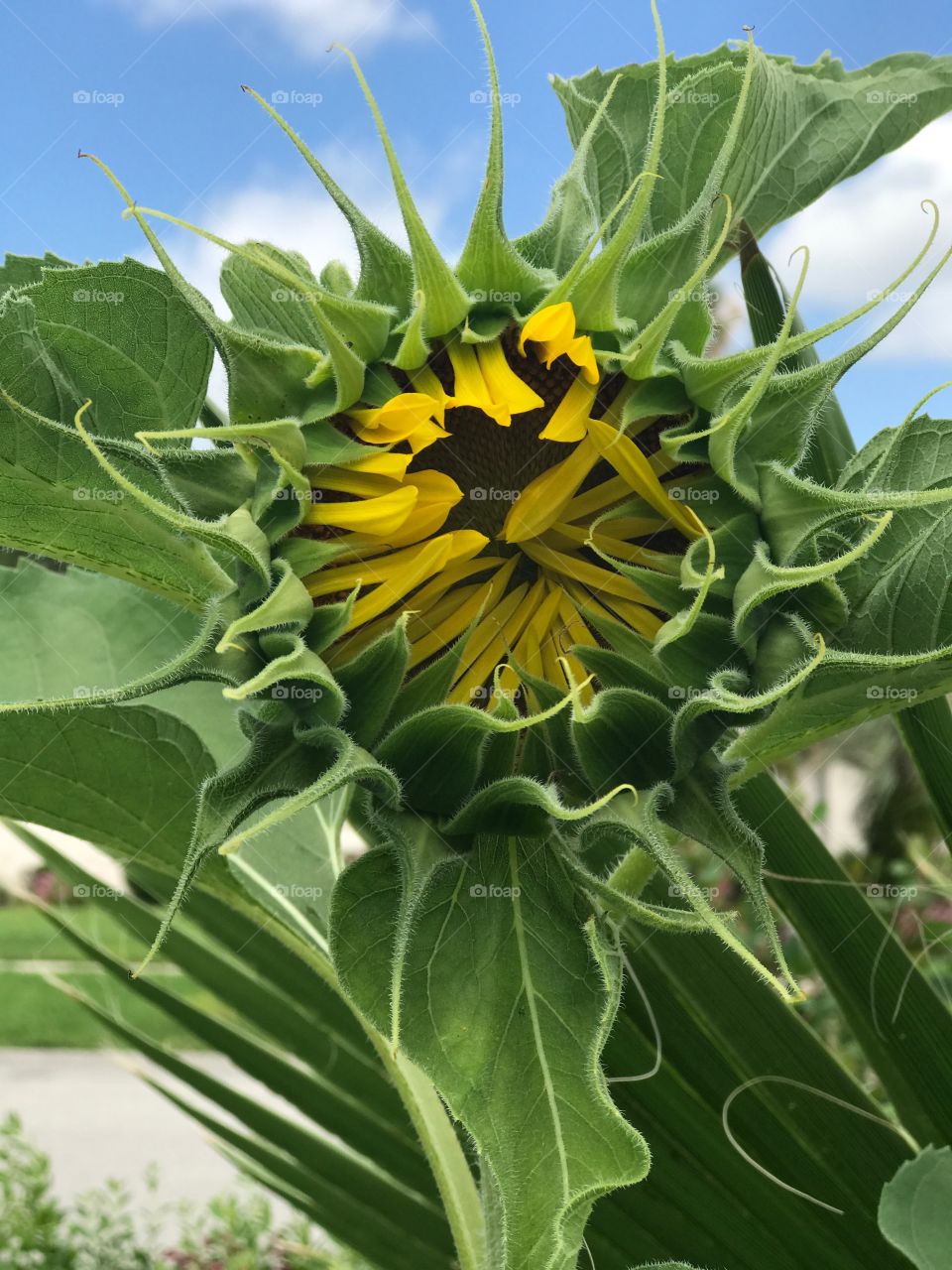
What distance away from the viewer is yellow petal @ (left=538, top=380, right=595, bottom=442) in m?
0.65

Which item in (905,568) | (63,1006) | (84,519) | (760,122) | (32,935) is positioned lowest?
(905,568)

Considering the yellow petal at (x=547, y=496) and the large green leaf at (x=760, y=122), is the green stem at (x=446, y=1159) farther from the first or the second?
the large green leaf at (x=760, y=122)

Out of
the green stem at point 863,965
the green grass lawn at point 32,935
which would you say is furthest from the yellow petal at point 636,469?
the green grass lawn at point 32,935

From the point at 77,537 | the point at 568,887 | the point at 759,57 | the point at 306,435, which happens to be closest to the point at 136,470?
the point at 77,537

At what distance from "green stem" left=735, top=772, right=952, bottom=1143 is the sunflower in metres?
0.28

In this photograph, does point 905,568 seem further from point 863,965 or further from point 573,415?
point 863,965

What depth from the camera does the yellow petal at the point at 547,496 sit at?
2.22ft

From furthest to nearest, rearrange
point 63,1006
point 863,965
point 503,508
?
point 63,1006
point 863,965
point 503,508

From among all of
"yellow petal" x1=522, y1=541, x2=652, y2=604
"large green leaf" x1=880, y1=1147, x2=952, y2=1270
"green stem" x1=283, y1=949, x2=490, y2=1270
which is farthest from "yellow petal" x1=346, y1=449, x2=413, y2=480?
"large green leaf" x1=880, y1=1147, x2=952, y2=1270

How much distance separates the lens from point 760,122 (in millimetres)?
864

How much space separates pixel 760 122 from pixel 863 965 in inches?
22.2

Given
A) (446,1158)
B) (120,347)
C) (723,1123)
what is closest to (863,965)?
(723,1123)

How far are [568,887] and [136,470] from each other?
339 millimetres

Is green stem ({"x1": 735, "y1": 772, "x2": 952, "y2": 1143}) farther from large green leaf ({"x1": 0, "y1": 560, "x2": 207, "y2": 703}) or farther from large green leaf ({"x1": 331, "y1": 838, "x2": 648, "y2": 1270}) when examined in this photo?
large green leaf ({"x1": 0, "y1": 560, "x2": 207, "y2": 703})
